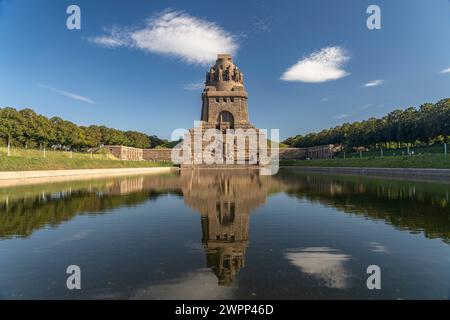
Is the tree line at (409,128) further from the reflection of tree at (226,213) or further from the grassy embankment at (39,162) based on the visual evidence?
Answer: the grassy embankment at (39,162)

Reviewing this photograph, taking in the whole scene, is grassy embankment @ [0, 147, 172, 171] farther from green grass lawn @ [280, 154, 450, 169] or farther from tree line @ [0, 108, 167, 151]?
green grass lawn @ [280, 154, 450, 169]

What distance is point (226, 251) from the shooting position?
768 cm

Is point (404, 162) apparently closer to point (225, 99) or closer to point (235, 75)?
point (225, 99)

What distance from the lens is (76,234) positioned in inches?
375

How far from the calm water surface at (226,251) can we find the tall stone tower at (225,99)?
78.0m

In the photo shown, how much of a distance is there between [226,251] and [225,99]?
87591mm

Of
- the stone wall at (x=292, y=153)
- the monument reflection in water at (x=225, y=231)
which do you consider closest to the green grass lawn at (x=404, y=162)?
the monument reflection in water at (x=225, y=231)

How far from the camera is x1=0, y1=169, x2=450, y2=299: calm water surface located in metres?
5.57

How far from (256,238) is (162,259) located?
2.87 m

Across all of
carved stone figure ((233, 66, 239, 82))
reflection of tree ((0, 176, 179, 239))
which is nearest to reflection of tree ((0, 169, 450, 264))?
reflection of tree ((0, 176, 179, 239))

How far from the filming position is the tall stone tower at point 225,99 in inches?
3637

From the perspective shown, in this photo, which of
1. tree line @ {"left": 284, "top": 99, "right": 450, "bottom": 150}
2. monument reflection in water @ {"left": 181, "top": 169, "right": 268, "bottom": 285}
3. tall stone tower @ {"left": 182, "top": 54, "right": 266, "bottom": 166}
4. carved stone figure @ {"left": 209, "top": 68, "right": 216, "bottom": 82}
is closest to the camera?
monument reflection in water @ {"left": 181, "top": 169, "right": 268, "bottom": 285}

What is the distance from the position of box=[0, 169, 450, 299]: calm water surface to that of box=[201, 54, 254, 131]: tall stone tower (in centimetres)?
7802
